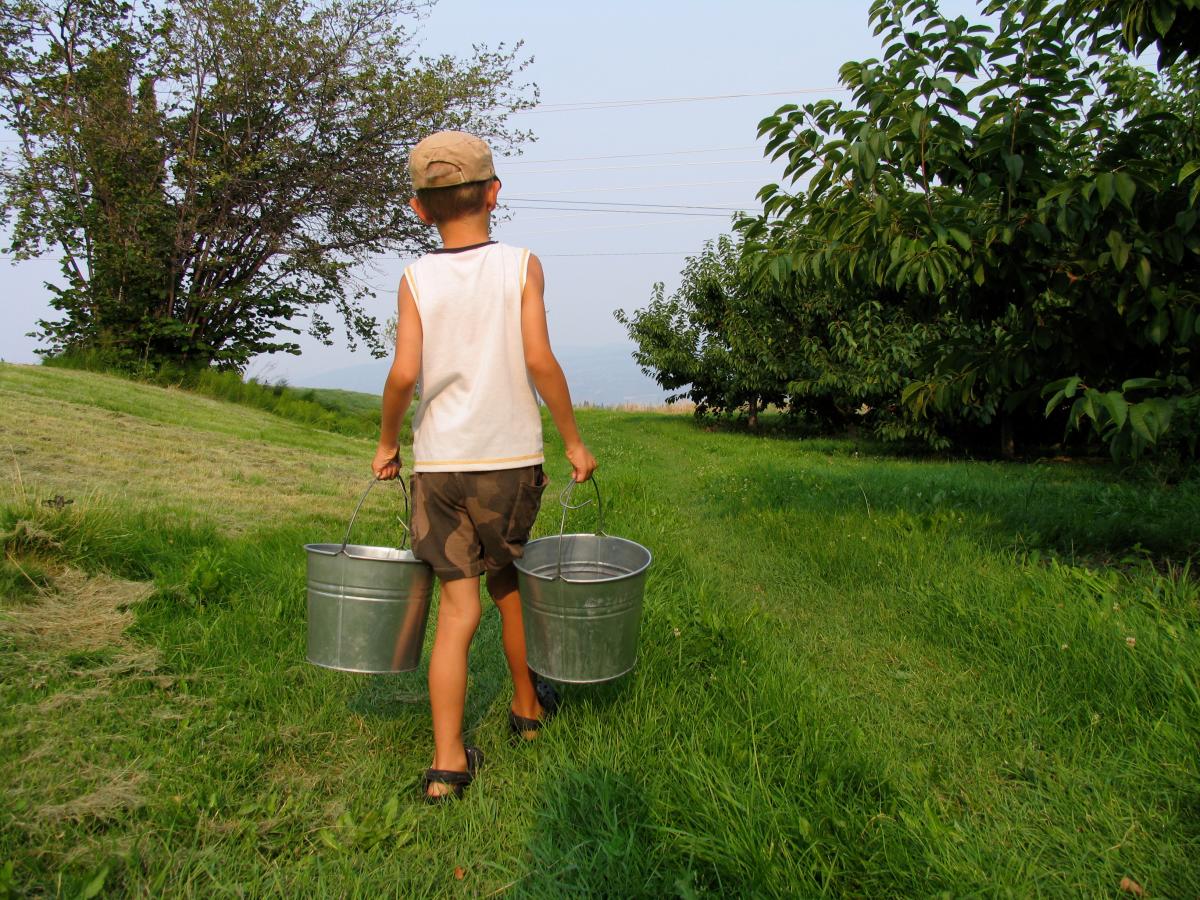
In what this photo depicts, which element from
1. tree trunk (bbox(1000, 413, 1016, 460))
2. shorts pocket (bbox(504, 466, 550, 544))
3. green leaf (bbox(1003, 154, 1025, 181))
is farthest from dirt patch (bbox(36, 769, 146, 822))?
tree trunk (bbox(1000, 413, 1016, 460))

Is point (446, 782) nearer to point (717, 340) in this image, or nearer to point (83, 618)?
point (83, 618)

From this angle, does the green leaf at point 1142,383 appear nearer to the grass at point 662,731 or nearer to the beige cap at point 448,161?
the grass at point 662,731

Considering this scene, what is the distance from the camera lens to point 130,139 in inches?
559

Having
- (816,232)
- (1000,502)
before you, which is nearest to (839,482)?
(1000,502)

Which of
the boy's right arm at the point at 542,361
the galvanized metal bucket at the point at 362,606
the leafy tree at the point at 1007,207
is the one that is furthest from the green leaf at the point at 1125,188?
the galvanized metal bucket at the point at 362,606

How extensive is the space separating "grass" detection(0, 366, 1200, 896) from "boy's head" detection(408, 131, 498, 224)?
168 centimetres

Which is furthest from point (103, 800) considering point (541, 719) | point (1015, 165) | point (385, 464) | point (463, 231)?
point (1015, 165)

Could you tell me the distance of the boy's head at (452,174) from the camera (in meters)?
2.29

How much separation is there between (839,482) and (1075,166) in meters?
4.28

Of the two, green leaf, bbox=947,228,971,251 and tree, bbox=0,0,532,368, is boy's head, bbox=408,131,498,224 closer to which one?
green leaf, bbox=947,228,971,251

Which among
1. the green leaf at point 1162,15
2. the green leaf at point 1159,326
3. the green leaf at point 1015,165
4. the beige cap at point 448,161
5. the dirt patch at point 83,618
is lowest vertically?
the dirt patch at point 83,618

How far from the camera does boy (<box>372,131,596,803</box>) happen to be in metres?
2.29

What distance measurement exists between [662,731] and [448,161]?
187 cm

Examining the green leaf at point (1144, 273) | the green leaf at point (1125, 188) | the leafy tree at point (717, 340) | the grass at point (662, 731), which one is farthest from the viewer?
the leafy tree at point (717, 340)
